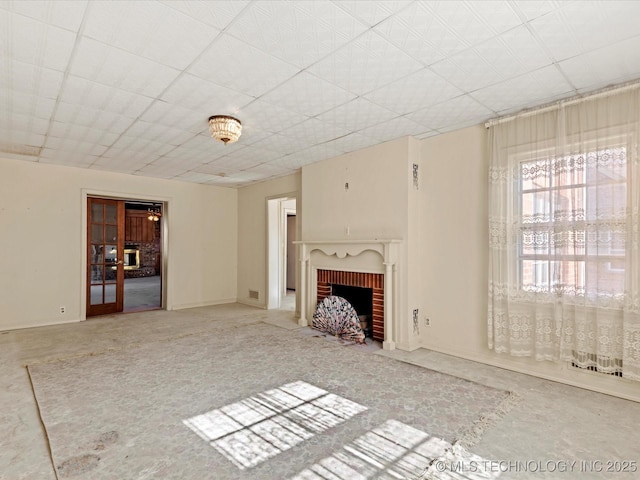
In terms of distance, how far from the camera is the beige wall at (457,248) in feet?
11.7

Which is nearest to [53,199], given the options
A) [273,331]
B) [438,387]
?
[273,331]

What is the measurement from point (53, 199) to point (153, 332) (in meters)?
2.69

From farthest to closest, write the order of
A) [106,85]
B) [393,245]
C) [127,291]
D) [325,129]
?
1. [127,291]
2. [393,245]
3. [325,129]
4. [106,85]

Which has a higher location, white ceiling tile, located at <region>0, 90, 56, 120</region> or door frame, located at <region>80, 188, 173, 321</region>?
white ceiling tile, located at <region>0, 90, 56, 120</region>

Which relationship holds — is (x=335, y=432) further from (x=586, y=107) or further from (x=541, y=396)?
(x=586, y=107)

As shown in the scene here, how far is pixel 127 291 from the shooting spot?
903 centimetres

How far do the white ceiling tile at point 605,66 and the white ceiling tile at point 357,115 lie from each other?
1410 mm

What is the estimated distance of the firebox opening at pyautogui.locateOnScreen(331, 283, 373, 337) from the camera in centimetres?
461

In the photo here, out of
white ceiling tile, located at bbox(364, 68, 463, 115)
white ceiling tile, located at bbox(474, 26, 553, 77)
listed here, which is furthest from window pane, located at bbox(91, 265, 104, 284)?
white ceiling tile, located at bbox(474, 26, 553, 77)

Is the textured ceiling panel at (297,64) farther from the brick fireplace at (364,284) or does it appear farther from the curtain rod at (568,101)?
the brick fireplace at (364,284)

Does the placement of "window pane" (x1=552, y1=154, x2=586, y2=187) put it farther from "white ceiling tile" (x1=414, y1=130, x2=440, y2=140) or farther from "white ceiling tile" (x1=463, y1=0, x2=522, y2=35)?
"white ceiling tile" (x1=463, y1=0, x2=522, y2=35)

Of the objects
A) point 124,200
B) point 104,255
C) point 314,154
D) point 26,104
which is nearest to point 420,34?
point 314,154

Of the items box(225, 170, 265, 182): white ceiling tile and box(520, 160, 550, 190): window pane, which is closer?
box(520, 160, 550, 190): window pane

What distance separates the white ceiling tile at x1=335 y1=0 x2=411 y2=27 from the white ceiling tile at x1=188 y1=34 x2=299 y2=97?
0.67 m
